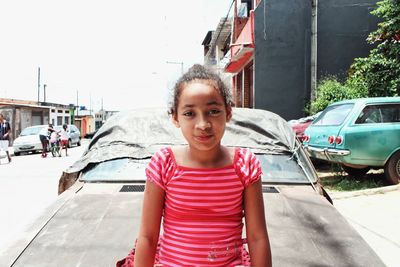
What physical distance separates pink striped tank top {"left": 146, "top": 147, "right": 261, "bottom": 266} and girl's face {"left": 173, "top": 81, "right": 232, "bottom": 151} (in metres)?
0.13

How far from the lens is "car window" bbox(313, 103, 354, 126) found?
829 centimetres

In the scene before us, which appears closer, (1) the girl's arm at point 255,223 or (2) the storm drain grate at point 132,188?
(1) the girl's arm at point 255,223

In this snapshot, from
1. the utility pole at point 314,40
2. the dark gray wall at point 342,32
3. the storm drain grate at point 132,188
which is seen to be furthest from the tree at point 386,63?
the storm drain grate at point 132,188

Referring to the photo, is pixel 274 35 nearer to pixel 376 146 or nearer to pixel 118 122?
pixel 376 146

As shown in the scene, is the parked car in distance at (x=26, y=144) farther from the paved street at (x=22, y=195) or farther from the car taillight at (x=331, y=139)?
the car taillight at (x=331, y=139)

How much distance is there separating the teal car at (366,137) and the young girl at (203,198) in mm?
6573

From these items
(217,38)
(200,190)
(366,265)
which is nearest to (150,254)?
(200,190)

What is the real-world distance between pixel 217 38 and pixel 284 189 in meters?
26.7

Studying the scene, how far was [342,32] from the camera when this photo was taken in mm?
16406

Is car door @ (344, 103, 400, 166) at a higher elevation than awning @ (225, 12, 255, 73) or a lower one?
lower

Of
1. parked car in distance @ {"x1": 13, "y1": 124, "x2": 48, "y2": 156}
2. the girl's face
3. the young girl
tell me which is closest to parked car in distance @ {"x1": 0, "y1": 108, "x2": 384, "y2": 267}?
the young girl

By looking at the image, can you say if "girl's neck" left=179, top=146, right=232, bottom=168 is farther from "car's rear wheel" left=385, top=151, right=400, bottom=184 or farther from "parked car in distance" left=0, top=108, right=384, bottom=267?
"car's rear wheel" left=385, top=151, right=400, bottom=184

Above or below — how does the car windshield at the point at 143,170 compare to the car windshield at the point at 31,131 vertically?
below

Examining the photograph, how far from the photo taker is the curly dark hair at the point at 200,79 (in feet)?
5.67
